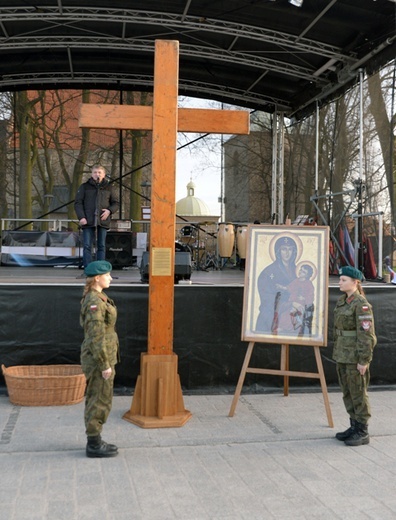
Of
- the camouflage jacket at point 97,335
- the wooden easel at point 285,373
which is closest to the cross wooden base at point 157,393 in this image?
the wooden easel at point 285,373

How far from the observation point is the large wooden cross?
5.66 meters

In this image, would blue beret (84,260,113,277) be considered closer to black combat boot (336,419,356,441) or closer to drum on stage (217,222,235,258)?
black combat boot (336,419,356,441)

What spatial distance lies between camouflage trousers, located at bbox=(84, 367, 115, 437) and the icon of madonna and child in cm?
180

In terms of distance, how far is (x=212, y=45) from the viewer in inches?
470

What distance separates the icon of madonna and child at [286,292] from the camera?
592 cm

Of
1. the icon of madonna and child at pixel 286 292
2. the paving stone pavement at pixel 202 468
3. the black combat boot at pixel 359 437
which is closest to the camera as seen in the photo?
the paving stone pavement at pixel 202 468

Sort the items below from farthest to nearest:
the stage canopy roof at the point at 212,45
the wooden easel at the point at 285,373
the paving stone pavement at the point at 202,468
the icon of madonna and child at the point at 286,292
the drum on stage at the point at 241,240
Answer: the drum on stage at the point at 241,240 < the stage canopy roof at the point at 212,45 < the icon of madonna and child at the point at 286,292 < the wooden easel at the point at 285,373 < the paving stone pavement at the point at 202,468

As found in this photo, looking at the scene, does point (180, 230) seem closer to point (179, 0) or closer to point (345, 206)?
point (345, 206)

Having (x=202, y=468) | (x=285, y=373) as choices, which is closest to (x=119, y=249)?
(x=285, y=373)

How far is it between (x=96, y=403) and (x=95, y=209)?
4.64 meters

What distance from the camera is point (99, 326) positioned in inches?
185

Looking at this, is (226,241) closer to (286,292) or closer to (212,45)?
(212,45)

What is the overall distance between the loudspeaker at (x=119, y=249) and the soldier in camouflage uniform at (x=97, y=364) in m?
8.64

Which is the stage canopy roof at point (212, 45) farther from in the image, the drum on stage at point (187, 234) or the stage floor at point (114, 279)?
the stage floor at point (114, 279)
